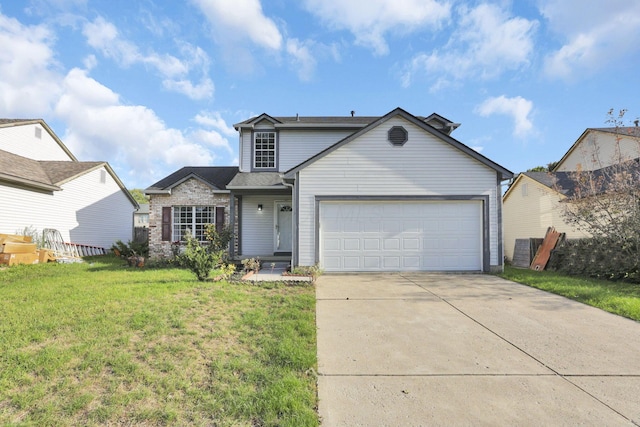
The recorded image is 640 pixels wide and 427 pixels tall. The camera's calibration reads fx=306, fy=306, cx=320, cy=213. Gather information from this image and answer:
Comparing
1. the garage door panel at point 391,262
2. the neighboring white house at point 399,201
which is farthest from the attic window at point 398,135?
the garage door panel at point 391,262

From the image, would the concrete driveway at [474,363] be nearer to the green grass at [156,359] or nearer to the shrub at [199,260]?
the green grass at [156,359]

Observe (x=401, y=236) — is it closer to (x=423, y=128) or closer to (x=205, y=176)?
(x=423, y=128)

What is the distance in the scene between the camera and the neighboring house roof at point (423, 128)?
33.3 ft

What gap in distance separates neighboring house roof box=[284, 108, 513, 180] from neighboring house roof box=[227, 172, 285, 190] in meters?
2.35

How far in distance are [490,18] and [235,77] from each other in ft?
33.5

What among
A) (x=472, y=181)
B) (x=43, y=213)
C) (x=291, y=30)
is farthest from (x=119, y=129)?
(x=472, y=181)

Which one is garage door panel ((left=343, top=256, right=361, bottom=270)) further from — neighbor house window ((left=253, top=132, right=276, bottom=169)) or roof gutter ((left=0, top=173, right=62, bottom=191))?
roof gutter ((left=0, top=173, right=62, bottom=191))

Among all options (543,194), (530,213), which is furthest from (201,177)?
(530,213)

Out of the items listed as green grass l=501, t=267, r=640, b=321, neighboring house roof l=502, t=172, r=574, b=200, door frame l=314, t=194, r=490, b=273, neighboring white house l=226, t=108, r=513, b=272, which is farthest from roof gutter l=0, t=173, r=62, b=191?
neighboring house roof l=502, t=172, r=574, b=200

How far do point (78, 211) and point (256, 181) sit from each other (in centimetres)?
1061

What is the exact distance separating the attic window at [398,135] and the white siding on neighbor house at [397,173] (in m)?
0.12

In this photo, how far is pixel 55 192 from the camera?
1474 centimetres

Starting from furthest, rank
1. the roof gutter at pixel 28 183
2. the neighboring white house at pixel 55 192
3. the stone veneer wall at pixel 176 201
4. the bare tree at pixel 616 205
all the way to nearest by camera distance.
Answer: the stone veneer wall at pixel 176 201 < the neighboring white house at pixel 55 192 < the roof gutter at pixel 28 183 < the bare tree at pixel 616 205

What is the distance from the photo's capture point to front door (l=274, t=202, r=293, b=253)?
A: 13.7 meters
